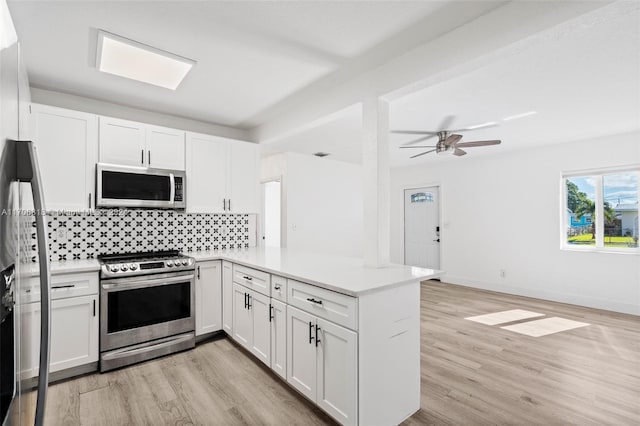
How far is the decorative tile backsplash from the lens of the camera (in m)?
2.96

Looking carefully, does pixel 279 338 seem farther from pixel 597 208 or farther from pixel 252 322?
pixel 597 208

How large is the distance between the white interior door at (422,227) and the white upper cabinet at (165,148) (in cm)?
492

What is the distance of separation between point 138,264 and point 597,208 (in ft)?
19.5

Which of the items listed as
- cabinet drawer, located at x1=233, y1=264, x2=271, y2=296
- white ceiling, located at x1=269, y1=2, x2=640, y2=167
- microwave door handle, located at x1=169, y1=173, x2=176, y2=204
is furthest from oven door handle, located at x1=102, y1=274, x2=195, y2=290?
white ceiling, located at x1=269, y1=2, x2=640, y2=167

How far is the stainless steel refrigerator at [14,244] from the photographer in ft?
2.15

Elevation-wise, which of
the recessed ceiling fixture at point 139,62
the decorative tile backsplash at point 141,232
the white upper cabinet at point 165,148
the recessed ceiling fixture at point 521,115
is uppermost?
the recessed ceiling fixture at point 139,62

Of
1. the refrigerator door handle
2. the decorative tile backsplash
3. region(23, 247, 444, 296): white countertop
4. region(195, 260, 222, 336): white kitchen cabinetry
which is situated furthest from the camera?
region(195, 260, 222, 336): white kitchen cabinetry

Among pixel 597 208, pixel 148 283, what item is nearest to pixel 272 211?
pixel 148 283

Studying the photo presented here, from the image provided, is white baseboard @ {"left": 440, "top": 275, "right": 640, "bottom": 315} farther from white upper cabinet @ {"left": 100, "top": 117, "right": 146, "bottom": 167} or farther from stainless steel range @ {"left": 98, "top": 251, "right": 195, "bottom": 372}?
white upper cabinet @ {"left": 100, "top": 117, "right": 146, "bottom": 167}

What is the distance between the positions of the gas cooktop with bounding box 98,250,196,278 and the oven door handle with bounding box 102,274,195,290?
0.23 ft

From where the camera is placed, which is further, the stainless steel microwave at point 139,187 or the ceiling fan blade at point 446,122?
the ceiling fan blade at point 446,122

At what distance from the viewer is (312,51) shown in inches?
92.4

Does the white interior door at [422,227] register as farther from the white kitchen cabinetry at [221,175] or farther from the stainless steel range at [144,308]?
the stainless steel range at [144,308]

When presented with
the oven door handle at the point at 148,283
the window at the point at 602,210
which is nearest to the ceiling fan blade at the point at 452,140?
the window at the point at 602,210
